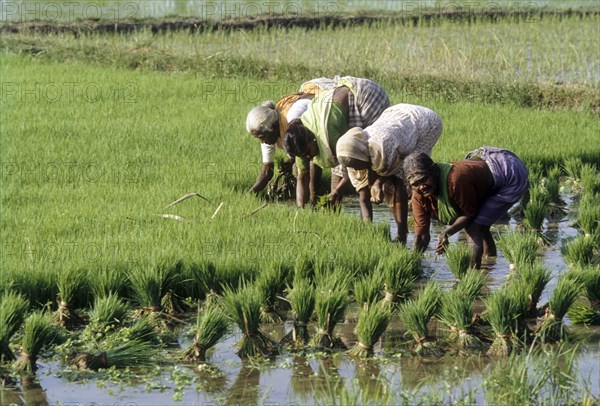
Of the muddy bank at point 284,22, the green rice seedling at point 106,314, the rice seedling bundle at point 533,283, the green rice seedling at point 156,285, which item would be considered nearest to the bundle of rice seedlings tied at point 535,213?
the rice seedling bundle at point 533,283

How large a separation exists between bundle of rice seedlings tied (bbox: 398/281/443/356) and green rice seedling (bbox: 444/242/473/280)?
943mm

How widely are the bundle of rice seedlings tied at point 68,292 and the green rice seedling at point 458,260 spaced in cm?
212

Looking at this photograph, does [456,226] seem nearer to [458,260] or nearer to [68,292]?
[458,260]

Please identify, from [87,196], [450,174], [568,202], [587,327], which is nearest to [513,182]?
[450,174]

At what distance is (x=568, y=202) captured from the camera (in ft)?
27.7

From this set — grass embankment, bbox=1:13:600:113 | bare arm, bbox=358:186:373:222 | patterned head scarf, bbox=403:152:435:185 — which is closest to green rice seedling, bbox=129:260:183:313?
patterned head scarf, bbox=403:152:435:185

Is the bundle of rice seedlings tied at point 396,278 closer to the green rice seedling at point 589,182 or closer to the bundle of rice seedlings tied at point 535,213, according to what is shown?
the bundle of rice seedlings tied at point 535,213

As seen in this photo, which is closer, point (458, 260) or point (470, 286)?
point (470, 286)

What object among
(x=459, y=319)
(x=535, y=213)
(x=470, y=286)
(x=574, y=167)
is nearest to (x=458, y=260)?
(x=470, y=286)

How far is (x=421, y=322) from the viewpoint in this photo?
5113 mm

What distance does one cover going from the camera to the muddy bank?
15.3 metres

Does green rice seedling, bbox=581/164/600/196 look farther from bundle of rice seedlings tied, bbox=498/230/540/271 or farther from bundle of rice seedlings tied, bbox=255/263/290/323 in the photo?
bundle of rice seedlings tied, bbox=255/263/290/323

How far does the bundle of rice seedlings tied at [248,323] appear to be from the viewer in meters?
5.07

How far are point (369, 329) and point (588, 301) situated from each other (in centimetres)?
155
